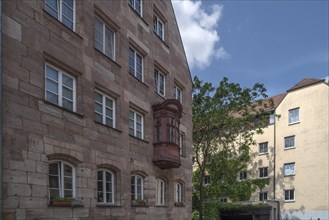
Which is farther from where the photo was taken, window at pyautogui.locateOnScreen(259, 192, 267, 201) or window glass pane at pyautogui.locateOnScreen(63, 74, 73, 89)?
window at pyautogui.locateOnScreen(259, 192, 267, 201)

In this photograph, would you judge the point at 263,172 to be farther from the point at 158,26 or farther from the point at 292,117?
the point at 158,26

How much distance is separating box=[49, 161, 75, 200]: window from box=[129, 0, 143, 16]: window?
785 cm

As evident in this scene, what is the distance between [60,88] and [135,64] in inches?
220

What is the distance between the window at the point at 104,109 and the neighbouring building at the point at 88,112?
4 cm

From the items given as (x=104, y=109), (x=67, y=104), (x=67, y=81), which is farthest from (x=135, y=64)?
(x=67, y=104)

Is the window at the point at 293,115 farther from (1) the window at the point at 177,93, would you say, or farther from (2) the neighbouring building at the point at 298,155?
(1) the window at the point at 177,93

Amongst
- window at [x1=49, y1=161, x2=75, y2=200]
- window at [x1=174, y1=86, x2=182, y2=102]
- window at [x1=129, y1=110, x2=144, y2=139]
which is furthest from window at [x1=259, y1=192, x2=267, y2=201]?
window at [x1=49, y1=161, x2=75, y2=200]

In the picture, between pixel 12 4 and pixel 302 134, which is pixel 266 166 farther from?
pixel 12 4

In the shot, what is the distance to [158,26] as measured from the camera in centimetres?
1908

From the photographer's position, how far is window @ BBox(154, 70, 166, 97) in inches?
713

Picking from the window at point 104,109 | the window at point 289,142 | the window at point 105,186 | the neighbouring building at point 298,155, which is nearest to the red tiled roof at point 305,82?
the neighbouring building at point 298,155

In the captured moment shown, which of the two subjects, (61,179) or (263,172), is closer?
(61,179)

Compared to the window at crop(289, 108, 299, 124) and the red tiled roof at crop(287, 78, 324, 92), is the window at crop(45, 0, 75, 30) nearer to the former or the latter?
the red tiled roof at crop(287, 78, 324, 92)

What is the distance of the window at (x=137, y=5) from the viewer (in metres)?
16.0
